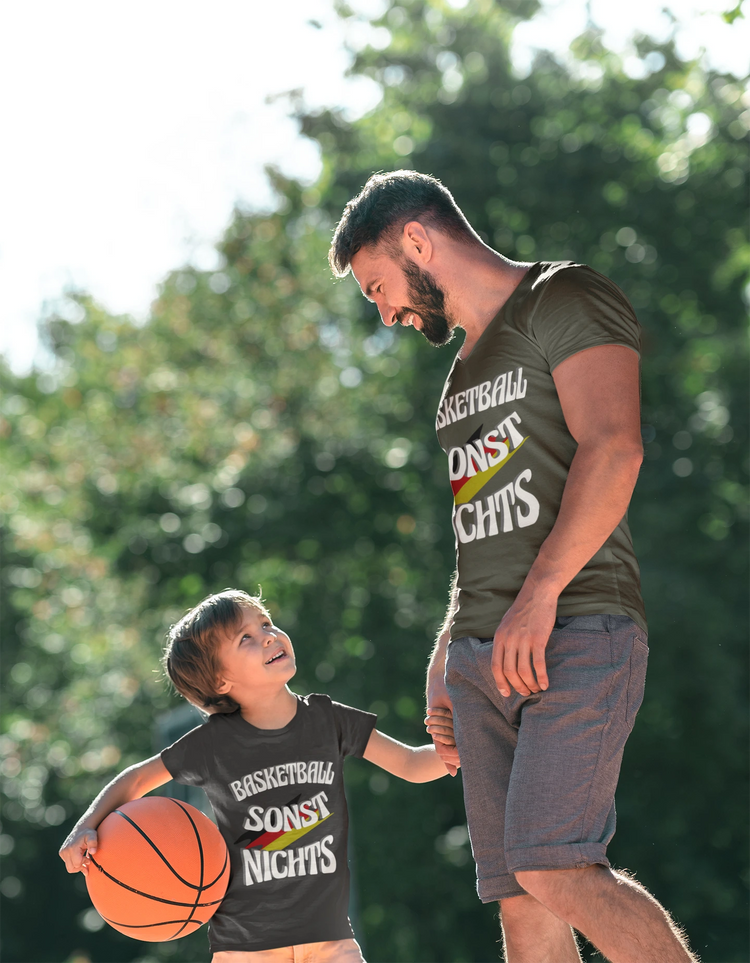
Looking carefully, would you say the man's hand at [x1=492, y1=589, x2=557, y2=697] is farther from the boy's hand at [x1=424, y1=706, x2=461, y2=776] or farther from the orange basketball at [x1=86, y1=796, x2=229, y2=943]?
the orange basketball at [x1=86, y1=796, x2=229, y2=943]

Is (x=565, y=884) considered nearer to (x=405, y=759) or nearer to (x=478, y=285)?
(x=405, y=759)

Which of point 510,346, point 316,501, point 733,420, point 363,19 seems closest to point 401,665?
point 316,501

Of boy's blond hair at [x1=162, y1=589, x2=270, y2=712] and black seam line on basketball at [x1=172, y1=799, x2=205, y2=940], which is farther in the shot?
boy's blond hair at [x1=162, y1=589, x2=270, y2=712]

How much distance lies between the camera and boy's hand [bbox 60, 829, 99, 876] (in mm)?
2740

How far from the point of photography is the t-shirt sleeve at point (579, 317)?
7.52ft

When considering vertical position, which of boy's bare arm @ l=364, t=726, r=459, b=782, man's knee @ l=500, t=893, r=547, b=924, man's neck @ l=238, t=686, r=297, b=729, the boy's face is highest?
the boy's face

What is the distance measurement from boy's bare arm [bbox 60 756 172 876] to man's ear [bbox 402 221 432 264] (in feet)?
5.04

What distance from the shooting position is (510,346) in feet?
8.09

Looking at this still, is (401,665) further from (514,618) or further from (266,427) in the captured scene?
(514,618)

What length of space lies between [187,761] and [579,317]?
5.50ft

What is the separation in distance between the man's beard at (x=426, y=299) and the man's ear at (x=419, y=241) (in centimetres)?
3

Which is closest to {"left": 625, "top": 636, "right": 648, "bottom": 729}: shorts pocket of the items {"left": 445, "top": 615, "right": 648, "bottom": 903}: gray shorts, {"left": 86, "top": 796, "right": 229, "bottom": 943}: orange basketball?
{"left": 445, "top": 615, "right": 648, "bottom": 903}: gray shorts

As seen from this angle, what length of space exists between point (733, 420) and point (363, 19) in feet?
25.0

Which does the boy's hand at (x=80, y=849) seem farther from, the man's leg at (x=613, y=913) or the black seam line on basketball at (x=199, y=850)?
the man's leg at (x=613, y=913)
